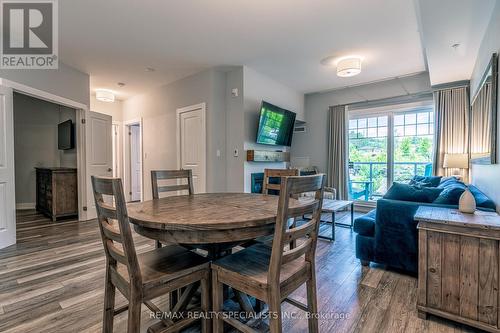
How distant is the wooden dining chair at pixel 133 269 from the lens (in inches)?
45.0

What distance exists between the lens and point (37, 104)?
5277mm

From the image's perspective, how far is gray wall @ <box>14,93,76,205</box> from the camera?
17.1 ft

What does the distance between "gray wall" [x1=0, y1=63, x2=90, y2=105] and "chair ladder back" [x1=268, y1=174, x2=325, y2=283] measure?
3963mm

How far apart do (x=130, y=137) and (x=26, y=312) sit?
506 cm

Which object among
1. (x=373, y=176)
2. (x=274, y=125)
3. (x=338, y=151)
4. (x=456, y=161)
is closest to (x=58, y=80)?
(x=274, y=125)

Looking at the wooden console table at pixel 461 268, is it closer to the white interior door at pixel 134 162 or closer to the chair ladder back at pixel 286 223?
the chair ladder back at pixel 286 223

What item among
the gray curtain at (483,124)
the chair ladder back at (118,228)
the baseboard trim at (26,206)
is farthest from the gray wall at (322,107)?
the baseboard trim at (26,206)

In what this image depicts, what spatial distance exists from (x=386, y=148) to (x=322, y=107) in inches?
63.1

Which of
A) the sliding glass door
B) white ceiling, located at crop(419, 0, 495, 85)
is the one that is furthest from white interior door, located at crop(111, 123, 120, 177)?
white ceiling, located at crop(419, 0, 495, 85)

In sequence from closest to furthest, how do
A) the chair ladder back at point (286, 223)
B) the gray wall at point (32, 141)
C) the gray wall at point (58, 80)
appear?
the chair ladder back at point (286, 223), the gray wall at point (58, 80), the gray wall at point (32, 141)

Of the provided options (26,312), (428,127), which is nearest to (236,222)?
(26,312)

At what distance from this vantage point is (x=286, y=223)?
45.3 inches

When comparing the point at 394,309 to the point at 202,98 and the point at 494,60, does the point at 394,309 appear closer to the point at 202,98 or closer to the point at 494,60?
the point at 494,60

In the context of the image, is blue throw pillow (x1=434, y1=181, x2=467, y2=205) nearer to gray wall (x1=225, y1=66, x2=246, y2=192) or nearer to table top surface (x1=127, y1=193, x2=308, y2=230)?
table top surface (x1=127, y1=193, x2=308, y2=230)
